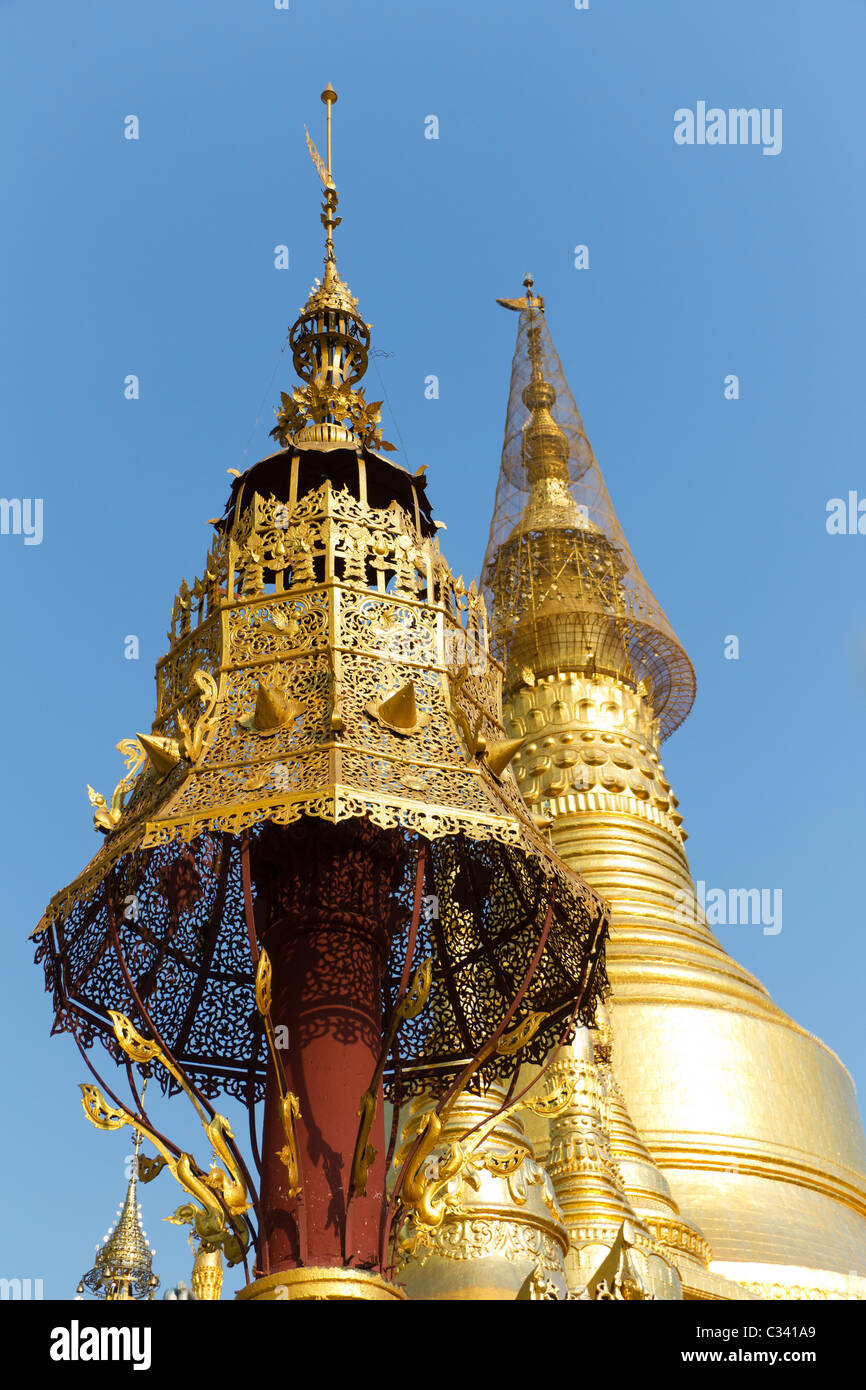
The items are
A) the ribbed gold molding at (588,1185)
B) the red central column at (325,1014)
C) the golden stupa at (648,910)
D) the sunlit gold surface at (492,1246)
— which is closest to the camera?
the red central column at (325,1014)

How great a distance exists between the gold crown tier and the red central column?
10.5 metres

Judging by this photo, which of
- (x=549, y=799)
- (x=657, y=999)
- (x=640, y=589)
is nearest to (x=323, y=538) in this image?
(x=657, y=999)

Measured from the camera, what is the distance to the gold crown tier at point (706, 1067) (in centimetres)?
2266

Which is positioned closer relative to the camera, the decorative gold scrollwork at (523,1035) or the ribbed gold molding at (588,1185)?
the decorative gold scrollwork at (523,1035)

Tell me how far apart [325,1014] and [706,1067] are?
52.9 ft

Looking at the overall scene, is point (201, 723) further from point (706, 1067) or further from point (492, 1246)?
point (706, 1067)

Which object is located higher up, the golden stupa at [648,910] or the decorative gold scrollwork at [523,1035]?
the golden stupa at [648,910]

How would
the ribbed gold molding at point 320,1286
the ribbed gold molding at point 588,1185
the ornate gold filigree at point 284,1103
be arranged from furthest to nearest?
the ribbed gold molding at point 588,1185
the ornate gold filigree at point 284,1103
the ribbed gold molding at point 320,1286

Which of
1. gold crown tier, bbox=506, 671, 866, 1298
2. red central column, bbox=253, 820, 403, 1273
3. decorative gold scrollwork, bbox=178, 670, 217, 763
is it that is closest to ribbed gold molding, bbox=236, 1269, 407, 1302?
red central column, bbox=253, 820, 403, 1273

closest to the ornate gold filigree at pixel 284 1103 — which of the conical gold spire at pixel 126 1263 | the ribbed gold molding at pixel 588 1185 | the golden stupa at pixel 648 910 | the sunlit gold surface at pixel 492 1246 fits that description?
the sunlit gold surface at pixel 492 1246

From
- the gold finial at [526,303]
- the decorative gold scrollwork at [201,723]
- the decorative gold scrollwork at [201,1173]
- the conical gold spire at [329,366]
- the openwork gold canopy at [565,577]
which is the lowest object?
the decorative gold scrollwork at [201,1173]

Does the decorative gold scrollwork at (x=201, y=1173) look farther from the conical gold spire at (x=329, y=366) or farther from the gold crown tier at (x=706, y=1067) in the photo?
the gold crown tier at (x=706, y=1067)

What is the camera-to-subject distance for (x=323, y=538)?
11.4m

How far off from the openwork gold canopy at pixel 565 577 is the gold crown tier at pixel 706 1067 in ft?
9.34
